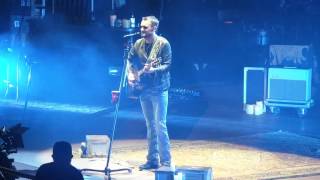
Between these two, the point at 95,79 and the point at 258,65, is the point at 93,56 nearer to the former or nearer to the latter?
the point at 95,79

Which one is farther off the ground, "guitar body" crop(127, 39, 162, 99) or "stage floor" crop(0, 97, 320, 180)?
"guitar body" crop(127, 39, 162, 99)

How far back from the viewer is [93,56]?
744 inches

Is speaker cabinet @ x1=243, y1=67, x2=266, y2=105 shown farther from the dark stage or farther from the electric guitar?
the electric guitar

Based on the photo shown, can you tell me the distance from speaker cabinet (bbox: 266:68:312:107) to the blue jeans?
5.87m

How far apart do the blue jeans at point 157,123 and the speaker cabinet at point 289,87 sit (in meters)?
5.87

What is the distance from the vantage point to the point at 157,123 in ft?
29.1

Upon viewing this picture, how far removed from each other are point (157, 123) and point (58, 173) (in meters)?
3.58

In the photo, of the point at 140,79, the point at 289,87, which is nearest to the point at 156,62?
the point at 140,79

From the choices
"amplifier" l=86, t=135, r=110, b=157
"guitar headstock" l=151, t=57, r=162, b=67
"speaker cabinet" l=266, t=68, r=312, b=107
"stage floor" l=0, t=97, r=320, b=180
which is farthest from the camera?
"speaker cabinet" l=266, t=68, r=312, b=107

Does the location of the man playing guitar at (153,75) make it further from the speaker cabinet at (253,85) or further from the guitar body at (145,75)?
the speaker cabinet at (253,85)

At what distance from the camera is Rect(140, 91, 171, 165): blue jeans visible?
8.81 m

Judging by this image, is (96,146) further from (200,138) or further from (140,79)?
(200,138)

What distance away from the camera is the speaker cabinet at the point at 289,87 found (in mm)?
14266

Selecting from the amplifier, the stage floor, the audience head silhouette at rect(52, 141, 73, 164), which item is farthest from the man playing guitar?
the audience head silhouette at rect(52, 141, 73, 164)
